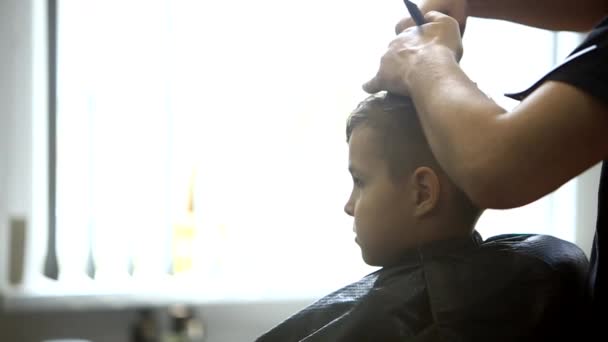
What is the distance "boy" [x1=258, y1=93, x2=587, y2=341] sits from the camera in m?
0.71

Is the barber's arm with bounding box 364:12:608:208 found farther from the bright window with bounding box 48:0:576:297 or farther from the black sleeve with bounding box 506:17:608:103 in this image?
the bright window with bounding box 48:0:576:297

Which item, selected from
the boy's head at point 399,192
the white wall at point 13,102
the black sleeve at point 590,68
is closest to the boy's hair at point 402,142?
the boy's head at point 399,192

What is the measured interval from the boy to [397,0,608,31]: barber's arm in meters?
0.18

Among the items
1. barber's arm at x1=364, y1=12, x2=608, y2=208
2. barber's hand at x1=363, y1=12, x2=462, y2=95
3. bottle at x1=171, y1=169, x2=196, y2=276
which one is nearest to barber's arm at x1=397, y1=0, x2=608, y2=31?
barber's hand at x1=363, y1=12, x2=462, y2=95

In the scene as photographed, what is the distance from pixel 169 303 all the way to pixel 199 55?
26.9 inches

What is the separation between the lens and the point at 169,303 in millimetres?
1828

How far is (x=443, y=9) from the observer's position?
82 centimetres

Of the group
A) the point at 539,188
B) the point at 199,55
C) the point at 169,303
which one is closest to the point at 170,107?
the point at 199,55

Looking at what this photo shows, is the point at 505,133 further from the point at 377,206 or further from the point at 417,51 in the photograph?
the point at 377,206

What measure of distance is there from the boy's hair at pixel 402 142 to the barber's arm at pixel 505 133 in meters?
0.15

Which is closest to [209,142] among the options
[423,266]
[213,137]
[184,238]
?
[213,137]

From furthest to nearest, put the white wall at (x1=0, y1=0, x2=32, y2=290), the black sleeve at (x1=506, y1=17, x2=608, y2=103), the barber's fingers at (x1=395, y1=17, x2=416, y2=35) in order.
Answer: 1. the white wall at (x1=0, y1=0, x2=32, y2=290)
2. the barber's fingers at (x1=395, y1=17, x2=416, y2=35)
3. the black sleeve at (x1=506, y1=17, x2=608, y2=103)

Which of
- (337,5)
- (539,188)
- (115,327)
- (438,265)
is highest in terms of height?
(337,5)

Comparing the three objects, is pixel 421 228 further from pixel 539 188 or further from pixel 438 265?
pixel 539 188
